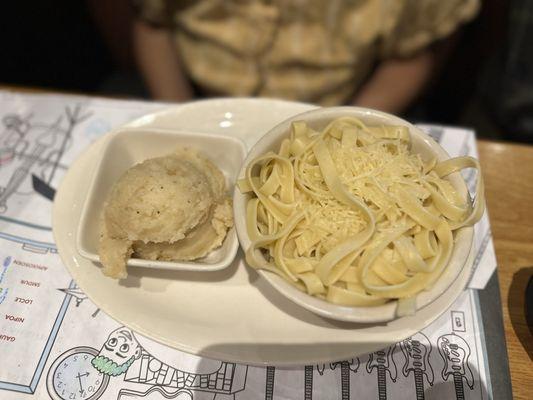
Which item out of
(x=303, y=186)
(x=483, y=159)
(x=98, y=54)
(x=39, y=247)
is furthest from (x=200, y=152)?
(x=98, y=54)

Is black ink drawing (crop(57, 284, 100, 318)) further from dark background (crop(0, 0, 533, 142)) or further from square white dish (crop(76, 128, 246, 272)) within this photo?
dark background (crop(0, 0, 533, 142))

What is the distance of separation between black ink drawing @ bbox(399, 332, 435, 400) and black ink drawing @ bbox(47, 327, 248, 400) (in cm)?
34

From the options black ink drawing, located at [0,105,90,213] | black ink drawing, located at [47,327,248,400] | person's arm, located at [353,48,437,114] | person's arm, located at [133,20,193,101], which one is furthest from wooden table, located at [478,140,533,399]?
black ink drawing, located at [0,105,90,213]

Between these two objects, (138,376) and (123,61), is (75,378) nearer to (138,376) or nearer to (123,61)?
(138,376)

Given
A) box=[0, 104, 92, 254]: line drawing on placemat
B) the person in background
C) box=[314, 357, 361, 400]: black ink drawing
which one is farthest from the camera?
the person in background

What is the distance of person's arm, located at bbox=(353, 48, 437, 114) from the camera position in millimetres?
1577

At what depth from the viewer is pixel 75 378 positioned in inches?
35.1

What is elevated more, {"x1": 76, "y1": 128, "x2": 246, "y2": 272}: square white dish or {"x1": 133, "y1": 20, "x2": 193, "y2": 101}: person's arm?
{"x1": 133, "y1": 20, "x2": 193, "y2": 101}: person's arm

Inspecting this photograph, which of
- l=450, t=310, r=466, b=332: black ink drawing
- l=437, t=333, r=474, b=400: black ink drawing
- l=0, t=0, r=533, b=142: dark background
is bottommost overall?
l=437, t=333, r=474, b=400: black ink drawing

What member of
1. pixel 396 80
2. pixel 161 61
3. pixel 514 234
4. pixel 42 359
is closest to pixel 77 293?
pixel 42 359

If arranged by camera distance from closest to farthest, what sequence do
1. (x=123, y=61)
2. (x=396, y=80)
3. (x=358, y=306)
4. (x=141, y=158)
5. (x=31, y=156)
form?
1. (x=358, y=306)
2. (x=141, y=158)
3. (x=31, y=156)
4. (x=396, y=80)
5. (x=123, y=61)

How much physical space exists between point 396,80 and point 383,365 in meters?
1.04

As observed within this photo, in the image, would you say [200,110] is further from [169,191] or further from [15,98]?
[15,98]

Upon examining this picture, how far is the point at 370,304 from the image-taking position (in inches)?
32.5
